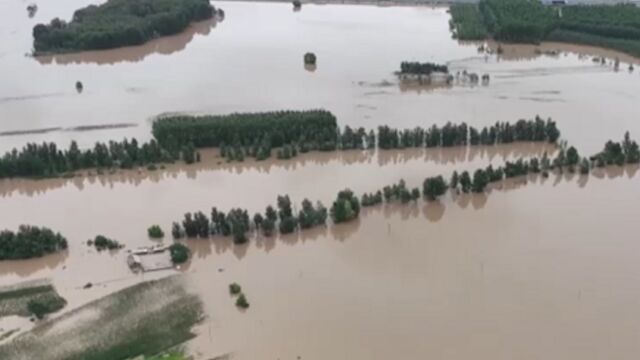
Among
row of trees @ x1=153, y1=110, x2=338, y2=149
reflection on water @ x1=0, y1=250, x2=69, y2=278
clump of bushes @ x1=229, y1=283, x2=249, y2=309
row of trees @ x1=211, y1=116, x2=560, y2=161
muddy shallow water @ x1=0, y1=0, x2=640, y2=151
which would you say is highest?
muddy shallow water @ x1=0, y1=0, x2=640, y2=151

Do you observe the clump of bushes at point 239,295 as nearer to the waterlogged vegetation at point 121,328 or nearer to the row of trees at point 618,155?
the waterlogged vegetation at point 121,328

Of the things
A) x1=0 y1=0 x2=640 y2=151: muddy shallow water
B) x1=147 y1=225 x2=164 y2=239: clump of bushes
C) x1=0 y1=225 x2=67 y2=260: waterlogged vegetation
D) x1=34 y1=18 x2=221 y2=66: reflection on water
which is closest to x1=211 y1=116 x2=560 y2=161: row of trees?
x1=0 y1=0 x2=640 y2=151: muddy shallow water

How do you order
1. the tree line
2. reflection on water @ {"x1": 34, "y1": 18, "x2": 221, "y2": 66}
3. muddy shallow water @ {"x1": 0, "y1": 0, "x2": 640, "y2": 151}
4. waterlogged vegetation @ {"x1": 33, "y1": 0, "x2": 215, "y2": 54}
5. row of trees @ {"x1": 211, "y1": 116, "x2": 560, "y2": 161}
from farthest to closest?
waterlogged vegetation @ {"x1": 33, "y1": 0, "x2": 215, "y2": 54}, reflection on water @ {"x1": 34, "y1": 18, "x2": 221, "y2": 66}, muddy shallow water @ {"x1": 0, "y1": 0, "x2": 640, "y2": 151}, row of trees @ {"x1": 211, "y1": 116, "x2": 560, "y2": 161}, the tree line

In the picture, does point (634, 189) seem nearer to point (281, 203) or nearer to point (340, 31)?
point (281, 203)

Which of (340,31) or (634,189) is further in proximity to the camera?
(340,31)

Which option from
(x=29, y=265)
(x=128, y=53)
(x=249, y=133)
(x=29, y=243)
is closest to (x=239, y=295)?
(x=29, y=265)

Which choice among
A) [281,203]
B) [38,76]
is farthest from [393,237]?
[38,76]

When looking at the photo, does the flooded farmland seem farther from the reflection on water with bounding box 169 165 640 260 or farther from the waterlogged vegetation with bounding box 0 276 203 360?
the waterlogged vegetation with bounding box 0 276 203 360
